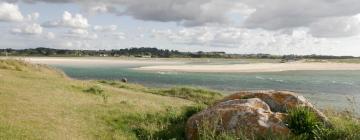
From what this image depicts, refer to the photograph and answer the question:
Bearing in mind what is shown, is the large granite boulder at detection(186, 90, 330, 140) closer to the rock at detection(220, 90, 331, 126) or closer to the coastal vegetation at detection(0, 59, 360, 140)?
the rock at detection(220, 90, 331, 126)

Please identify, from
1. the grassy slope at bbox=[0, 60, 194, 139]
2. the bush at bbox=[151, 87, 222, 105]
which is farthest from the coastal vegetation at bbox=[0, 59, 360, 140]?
the bush at bbox=[151, 87, 222, 105]

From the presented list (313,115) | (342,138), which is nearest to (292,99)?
(313,115)

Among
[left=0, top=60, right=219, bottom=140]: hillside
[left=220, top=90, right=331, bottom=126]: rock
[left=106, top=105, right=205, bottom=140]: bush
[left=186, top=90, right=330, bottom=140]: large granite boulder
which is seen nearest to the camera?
[left=186, top=90, right=330, bottom=140]: large granite boulder

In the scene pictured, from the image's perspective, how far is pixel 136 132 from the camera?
17.0 metres

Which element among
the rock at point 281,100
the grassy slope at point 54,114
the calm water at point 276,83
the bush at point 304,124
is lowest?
the calm water at point 276,83

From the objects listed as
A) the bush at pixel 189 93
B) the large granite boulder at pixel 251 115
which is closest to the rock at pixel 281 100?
the large granite boulder at pixel 251 115

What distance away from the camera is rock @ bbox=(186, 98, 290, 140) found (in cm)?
1476

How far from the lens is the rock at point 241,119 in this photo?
14758mm

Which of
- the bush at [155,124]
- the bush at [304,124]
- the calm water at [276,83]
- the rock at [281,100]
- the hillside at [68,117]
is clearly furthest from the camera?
the calm water at [276,83]

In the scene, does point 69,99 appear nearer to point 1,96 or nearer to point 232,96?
point 1,96

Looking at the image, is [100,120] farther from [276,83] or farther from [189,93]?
[276,83]

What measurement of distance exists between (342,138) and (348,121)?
1635 mm

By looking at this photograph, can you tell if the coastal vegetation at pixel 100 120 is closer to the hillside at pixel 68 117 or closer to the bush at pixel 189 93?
the hillside at pixel 68 117

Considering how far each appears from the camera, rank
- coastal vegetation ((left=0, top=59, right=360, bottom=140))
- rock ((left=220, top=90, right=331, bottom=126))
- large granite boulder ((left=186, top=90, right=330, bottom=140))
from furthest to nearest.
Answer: rock ((left=220, top=90, right=331, bottom=126)) → large granite boulder ((left=186, top=90, right=330, bottom=140)) → coastal vegetation ((left=0, top=59, right=360, bottom=140))
